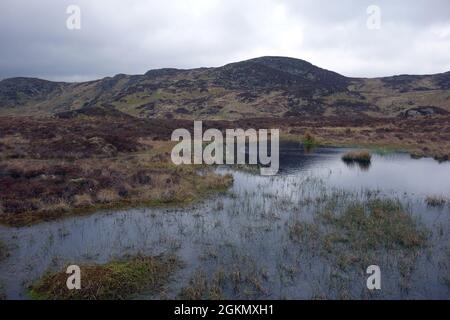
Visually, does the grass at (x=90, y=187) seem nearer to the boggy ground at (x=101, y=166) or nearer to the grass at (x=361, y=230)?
→ the boggy ground at (x=101, y=166)

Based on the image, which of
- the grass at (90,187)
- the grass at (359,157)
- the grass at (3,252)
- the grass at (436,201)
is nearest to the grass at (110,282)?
the grass at (3,252)

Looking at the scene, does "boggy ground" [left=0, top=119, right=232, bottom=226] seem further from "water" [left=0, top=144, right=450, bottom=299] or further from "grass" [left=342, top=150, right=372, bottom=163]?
"grass" [left=342, top=150, right=372, bottom=163]

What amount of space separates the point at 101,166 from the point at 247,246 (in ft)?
62.2

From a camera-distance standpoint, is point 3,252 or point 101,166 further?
point 101,166

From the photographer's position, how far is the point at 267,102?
11681cm

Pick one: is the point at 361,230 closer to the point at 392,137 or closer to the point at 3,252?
the point at 3,252

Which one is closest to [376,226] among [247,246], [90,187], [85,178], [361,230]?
[361,230]

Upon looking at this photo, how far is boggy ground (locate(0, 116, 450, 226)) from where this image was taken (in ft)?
73.2

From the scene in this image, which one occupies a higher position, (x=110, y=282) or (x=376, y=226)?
(x=376, y=226)

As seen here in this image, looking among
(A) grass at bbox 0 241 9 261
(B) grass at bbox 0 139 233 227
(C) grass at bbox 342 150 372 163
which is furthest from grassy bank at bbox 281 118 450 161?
(A) grass at bbox 0 241 9 261

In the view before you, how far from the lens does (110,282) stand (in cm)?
1283

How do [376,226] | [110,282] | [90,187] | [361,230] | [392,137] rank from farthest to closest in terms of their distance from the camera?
[392,137]
[90,187]
[376,226]
[361,230]
[110,282]

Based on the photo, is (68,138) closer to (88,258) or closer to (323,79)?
(88,258)

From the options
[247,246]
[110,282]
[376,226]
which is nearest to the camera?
[110,282]
